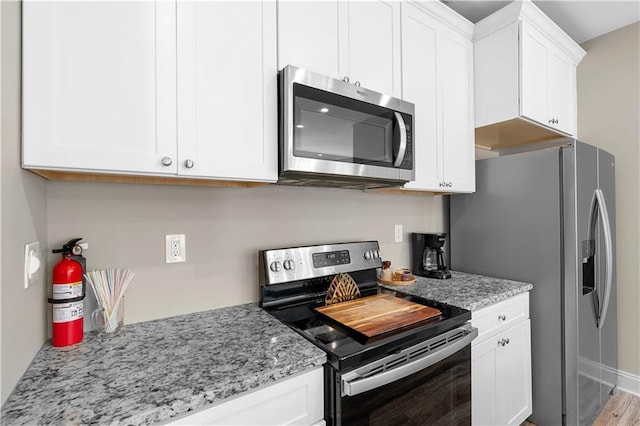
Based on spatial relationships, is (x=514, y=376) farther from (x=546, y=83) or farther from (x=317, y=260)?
(x=546, y=83)

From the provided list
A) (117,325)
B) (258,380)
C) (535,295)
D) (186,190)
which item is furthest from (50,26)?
(535,295)

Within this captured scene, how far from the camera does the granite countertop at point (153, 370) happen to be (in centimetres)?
72

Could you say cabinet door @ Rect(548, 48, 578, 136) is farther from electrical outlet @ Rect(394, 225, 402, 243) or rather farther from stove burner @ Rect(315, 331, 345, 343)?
stove burner @ Rect(315, 331, 345, 343)

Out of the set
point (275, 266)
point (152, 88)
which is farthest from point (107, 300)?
point (152, 88)

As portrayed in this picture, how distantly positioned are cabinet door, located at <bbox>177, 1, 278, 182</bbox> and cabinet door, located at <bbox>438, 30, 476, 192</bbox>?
114cm

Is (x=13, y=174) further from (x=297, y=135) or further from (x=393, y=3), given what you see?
(x=393, y=3)

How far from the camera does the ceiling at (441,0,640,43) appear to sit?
2.07m

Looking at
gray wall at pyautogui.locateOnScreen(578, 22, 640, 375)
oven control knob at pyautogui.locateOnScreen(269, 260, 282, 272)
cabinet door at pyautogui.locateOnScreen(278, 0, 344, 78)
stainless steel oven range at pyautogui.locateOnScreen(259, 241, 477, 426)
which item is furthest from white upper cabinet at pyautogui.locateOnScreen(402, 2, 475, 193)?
gray wall at pyautogui.locateOnScreen(578, 22, 640, 375)

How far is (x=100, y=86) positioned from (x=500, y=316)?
6.62 feet

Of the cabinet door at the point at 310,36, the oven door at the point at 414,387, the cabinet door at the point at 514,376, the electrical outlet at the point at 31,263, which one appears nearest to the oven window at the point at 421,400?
the oven door at the point at 414,387

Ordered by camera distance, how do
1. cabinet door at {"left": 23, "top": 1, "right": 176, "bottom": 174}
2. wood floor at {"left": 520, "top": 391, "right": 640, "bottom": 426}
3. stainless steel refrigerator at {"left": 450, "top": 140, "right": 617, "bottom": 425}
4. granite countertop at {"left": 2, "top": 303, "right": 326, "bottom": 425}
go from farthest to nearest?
1. wood floor at {"left": 520, "top": 391, "right": 640, "bottom": 426}
2. stainless steel refrigerator at {"left": 450, "top": 140, "right": 617, "bottom": 425}
3. cabinet door at {"left": 23, "top": 1, "right": 176, "bottom": 174}
4. granite countertop at {"left": 2, "top": 303, "right": 326, "bottom": 425}

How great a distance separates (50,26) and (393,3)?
1.48m

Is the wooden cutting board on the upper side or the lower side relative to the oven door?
upper

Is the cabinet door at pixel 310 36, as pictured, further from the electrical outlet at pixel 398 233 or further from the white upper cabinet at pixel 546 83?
the white upper cabinet at pixel 546 83
